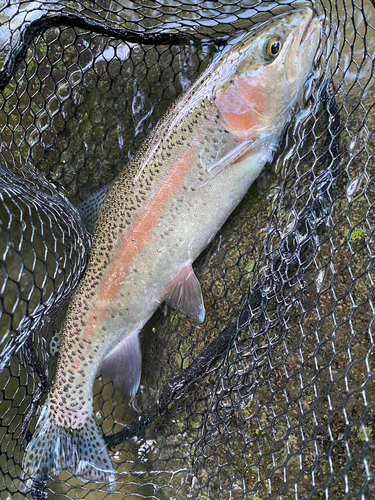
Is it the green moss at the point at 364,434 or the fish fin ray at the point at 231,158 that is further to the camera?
the fish fin ray at the point at 231,158

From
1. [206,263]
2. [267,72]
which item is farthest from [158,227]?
[267,72]

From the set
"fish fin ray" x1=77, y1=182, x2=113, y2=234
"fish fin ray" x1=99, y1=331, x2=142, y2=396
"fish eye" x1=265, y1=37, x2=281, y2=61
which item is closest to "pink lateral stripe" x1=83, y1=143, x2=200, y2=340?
"fish fin ray" x1=99, y1=331, x2=142, y2=396

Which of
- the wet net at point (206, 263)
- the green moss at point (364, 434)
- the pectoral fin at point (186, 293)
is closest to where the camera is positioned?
the green moss at point (364, 434)

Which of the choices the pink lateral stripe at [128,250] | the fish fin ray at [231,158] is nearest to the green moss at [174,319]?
the pink lateral stripe at [128,250]

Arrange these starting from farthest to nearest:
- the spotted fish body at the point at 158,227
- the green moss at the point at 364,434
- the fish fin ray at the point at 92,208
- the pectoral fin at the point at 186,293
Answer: the fish fin ray at the point at 92,208, the pectoral fin at the point at 186,293, the spotted fish body at the point at 158,227, the green moss at the point at 364,434

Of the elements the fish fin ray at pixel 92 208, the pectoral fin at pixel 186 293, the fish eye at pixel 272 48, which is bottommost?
the pectoral fin at pixel 186 293

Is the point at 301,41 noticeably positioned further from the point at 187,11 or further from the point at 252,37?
the point at 187,11

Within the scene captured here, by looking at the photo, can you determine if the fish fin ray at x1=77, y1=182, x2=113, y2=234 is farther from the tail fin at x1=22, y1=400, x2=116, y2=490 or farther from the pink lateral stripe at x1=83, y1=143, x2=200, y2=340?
the tail fin at x1=22, y1=400, x2=116, y2=490

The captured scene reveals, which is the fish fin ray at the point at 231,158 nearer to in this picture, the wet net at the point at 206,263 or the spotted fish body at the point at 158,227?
the spotted fish body at the point at 158,227
